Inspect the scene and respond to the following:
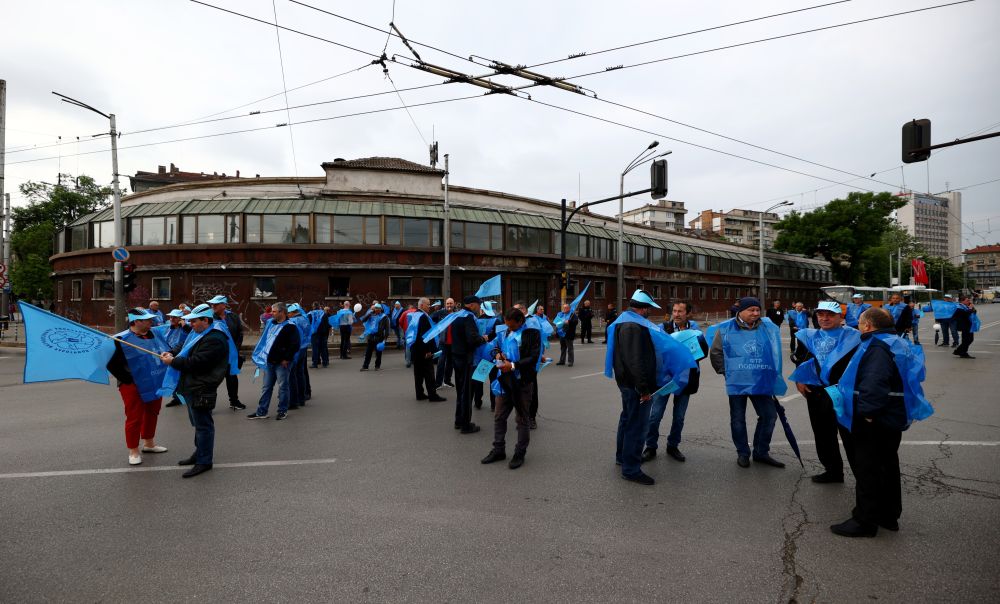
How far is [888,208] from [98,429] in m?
70.5

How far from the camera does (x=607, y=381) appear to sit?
1136cm

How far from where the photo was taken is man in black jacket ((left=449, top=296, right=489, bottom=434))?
23.3ft

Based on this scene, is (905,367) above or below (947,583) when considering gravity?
above

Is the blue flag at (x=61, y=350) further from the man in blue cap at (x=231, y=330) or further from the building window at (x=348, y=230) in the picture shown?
the building window at (x=348, y=230)

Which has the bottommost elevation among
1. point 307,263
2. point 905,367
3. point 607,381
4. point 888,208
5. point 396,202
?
point 607,381

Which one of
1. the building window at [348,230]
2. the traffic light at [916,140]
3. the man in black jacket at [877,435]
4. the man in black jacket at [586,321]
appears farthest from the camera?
the building window at [348,230]

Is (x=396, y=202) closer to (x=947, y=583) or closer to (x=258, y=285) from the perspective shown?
(x=258, y=285)

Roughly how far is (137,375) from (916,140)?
16.9m

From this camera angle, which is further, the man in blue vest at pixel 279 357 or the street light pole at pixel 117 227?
the street light pole at pixel 117 227

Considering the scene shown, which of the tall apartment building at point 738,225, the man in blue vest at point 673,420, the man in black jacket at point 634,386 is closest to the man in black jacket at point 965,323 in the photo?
the man in blue vest at point 673,420

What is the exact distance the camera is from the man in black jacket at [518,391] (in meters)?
5.56

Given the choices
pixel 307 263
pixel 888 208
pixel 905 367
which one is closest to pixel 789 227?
pixel 888 208

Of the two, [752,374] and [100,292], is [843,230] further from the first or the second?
[100,292]

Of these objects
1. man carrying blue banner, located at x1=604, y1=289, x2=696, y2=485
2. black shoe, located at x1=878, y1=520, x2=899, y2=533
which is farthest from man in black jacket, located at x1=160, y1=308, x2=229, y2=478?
black shoe, located at x1=878, y1=520, x2=899, y2=533
